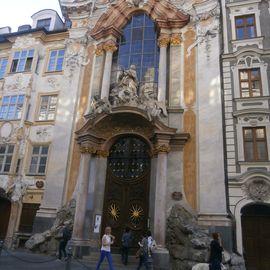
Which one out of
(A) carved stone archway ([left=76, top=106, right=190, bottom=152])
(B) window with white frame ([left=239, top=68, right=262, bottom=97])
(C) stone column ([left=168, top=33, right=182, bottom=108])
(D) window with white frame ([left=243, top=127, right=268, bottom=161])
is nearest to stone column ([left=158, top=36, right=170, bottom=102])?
(C) stone column ([left=168, top=33, right=182, bottom=108])

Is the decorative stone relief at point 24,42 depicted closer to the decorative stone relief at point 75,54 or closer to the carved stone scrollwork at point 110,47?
the decorative stone relief at point 75,54

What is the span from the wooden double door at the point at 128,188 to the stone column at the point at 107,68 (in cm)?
322

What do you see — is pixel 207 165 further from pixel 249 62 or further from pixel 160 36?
pixel 160 36

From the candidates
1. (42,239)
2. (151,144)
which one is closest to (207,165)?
(151,144)

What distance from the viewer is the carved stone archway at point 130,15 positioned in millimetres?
18797

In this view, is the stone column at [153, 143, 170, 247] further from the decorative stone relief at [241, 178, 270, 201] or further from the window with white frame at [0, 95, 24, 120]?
the window with white frame at [0, 95, 24, 120]

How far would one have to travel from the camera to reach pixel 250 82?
53.1 ft

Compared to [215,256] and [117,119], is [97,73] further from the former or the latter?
[215,256]

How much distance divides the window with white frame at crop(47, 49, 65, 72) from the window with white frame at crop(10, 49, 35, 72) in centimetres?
136

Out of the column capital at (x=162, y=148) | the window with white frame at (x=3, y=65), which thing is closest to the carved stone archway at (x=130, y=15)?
the window with white frame at (x=3, y=65)

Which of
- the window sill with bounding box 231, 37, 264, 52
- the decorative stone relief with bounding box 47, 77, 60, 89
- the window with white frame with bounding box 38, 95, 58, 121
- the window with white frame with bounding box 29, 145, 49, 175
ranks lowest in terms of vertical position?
the window with white frame with bounding box 29, 145, 49, 175

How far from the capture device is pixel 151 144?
53.7ft

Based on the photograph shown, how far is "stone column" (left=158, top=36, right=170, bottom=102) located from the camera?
17.2 metres

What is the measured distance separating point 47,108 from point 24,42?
19.1ft
